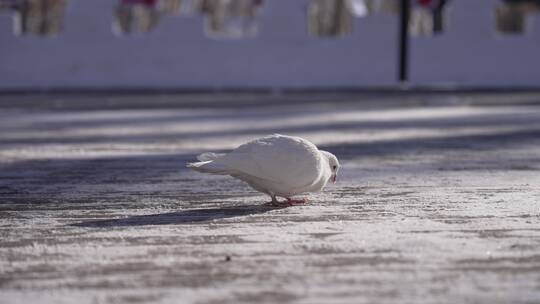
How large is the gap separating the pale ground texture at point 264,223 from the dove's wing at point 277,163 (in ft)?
0.49

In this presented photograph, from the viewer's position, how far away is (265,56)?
47.7ft

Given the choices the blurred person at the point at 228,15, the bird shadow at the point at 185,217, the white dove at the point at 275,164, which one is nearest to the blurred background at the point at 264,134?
the bird shadow at the point at 185,217

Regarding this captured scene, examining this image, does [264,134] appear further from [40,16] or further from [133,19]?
[133,19]

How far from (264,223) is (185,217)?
1.13 ft

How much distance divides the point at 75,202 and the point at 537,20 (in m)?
11.2

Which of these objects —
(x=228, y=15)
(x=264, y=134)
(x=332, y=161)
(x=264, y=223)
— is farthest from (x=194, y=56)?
(x=264, y=223)

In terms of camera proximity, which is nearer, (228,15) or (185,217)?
(185,217)

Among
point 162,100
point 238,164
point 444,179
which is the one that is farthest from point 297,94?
point 238,164

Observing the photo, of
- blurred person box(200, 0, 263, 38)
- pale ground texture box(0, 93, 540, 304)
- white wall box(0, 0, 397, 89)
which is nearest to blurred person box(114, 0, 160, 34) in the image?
blurred person box(200, 0, 263, 38)

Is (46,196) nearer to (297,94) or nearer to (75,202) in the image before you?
(75,202)

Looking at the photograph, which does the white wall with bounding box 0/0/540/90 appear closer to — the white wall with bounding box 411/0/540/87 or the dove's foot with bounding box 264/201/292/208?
the white wall with bounding box 411/0/540/87

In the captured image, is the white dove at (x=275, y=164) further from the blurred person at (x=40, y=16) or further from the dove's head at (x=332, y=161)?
the blurred person at (x=40, y=16)

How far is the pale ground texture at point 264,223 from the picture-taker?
298 centimetres

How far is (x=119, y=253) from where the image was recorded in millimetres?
3457
